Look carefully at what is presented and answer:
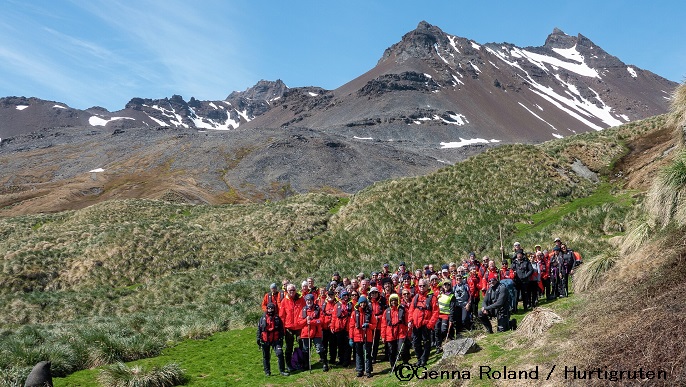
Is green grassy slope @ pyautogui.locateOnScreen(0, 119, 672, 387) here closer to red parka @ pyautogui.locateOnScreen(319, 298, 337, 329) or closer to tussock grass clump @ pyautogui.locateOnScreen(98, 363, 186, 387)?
tussock grass clump @ pyautogui.locateOnScreen(98, 363, 186, 387)

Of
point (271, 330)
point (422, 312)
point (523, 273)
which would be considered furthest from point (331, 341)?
→ point (523, 273)

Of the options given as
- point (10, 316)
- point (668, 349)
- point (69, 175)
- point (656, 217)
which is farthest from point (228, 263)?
point (69, 175)

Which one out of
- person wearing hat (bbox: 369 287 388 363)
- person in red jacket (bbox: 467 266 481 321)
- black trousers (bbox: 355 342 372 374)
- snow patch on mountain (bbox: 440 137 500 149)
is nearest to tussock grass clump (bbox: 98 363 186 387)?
black trousers (bbox: 355 342 372 374)

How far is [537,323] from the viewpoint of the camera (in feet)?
38.0

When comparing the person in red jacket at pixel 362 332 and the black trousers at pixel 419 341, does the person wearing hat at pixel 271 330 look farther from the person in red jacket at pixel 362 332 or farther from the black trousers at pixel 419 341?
the black trousers at pixel 419 341

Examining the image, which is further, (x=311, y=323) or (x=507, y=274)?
(x=507, y=274)

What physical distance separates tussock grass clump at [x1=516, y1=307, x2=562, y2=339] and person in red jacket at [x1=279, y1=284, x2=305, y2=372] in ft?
20.2

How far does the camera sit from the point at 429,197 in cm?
3797

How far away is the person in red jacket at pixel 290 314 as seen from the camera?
45.1 feet

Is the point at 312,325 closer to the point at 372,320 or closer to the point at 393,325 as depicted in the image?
the point at 372,320

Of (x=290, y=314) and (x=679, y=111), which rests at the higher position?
(x=679, y=111)

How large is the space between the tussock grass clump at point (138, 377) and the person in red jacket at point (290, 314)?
10.2 ft

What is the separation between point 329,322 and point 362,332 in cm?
139

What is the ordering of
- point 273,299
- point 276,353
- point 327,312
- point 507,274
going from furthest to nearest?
point 507,274, point 273,299, point 327,312, point 276,353
